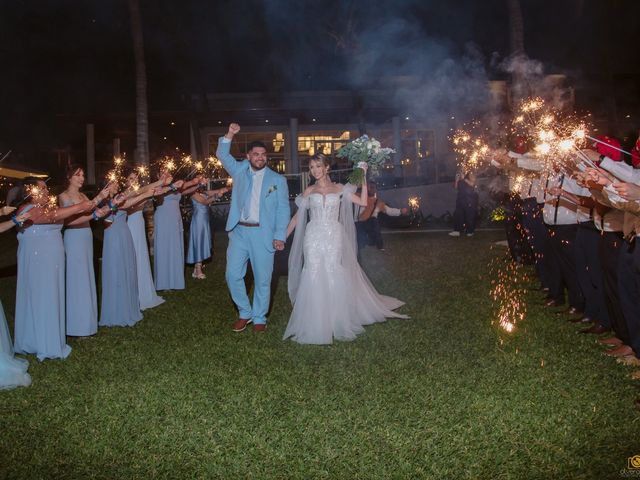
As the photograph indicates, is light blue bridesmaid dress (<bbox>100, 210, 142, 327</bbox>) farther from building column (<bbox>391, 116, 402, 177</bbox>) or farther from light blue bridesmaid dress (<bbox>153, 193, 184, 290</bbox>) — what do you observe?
building column (<bbox>391, 116, 402, 177</bbox>)

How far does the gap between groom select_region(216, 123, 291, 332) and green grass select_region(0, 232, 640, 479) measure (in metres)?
0.44

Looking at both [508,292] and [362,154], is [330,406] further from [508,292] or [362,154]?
[508,292]

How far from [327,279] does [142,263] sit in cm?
348

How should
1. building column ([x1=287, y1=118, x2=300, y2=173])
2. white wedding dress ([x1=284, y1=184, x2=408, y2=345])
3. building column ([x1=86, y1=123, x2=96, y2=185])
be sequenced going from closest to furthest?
white wedding dress ([x1=284, y1=184, x2=408, y2=345]) → building column ([x1=86, y1=123, x2=96, y2=185]) → building column ([x1=287, y1=118, x2=300, y2=173])

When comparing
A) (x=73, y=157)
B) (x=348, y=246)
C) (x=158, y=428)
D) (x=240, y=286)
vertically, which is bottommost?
(x=158, y=428)

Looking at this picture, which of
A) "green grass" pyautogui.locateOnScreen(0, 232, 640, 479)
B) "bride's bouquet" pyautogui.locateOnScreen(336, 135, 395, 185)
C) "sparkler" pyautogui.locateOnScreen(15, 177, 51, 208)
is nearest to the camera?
"green grass" pyautogui.locateOnScreen(0, 232, 640, 479)

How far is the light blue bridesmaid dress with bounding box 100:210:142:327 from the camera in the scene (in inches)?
320

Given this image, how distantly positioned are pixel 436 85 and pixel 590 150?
86.8 feet

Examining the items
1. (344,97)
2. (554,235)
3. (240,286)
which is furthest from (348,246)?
(344,97)

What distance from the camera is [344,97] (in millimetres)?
28797

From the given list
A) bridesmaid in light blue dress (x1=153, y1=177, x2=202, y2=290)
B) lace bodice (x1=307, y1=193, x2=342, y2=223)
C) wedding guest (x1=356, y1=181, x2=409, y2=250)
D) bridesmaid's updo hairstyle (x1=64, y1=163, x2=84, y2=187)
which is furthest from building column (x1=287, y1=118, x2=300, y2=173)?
bridesmaid's updo hairstyle (x1=64, y1=163, x2=84, y2=187)

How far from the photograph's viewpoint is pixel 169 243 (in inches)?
423

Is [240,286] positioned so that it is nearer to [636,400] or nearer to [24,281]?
[24,281]

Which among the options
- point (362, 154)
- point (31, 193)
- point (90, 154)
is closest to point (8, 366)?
point (31, 193)
